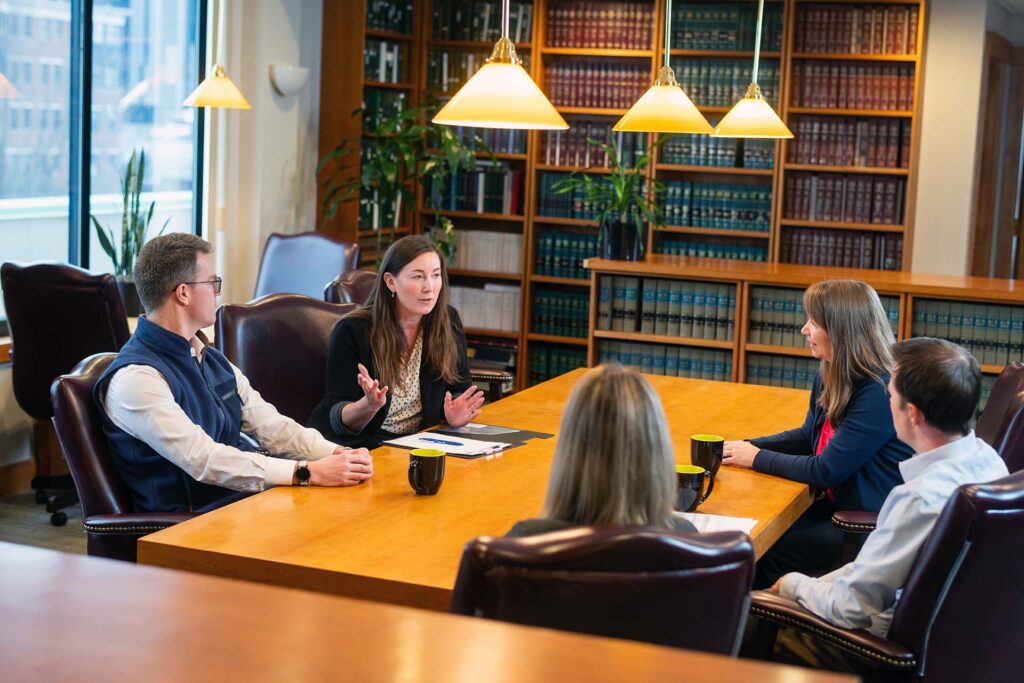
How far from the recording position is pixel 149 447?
2.66 m

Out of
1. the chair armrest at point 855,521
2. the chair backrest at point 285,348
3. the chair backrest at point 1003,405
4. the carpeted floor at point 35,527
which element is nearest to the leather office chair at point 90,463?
the chair backrest at point 285,348

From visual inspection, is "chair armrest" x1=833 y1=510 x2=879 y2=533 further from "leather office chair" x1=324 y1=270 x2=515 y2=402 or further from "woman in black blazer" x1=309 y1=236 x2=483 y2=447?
"leather office chair" x1=324 y1=270 x2=515 y2=402

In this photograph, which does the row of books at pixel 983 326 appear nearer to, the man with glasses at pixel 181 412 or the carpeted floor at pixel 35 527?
the man with glasses at pixel 181 412

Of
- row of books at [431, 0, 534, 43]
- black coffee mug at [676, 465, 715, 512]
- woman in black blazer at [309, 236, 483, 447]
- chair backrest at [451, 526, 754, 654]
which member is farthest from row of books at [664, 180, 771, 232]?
chair backrest at [451, 526, 754, 654]

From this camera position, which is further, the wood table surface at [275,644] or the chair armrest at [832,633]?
the chair armrest at [832,633]

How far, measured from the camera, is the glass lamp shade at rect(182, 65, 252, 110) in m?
5.38

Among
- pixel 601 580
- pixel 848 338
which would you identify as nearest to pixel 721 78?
pixel 848 338

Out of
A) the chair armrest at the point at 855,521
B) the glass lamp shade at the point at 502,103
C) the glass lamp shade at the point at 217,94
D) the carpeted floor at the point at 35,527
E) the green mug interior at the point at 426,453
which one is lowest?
the carpeted floor at the point at 35,527

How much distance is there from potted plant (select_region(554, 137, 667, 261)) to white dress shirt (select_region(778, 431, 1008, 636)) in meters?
3.51

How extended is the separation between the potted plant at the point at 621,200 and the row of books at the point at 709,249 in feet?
0.47

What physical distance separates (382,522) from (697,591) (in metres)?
0.87

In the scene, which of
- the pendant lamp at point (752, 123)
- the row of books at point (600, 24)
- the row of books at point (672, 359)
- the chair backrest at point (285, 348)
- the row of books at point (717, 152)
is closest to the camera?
the chair backrest at point (285, 348)

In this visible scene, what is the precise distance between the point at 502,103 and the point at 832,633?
1.33m

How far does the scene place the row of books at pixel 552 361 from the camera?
23.9 feet
